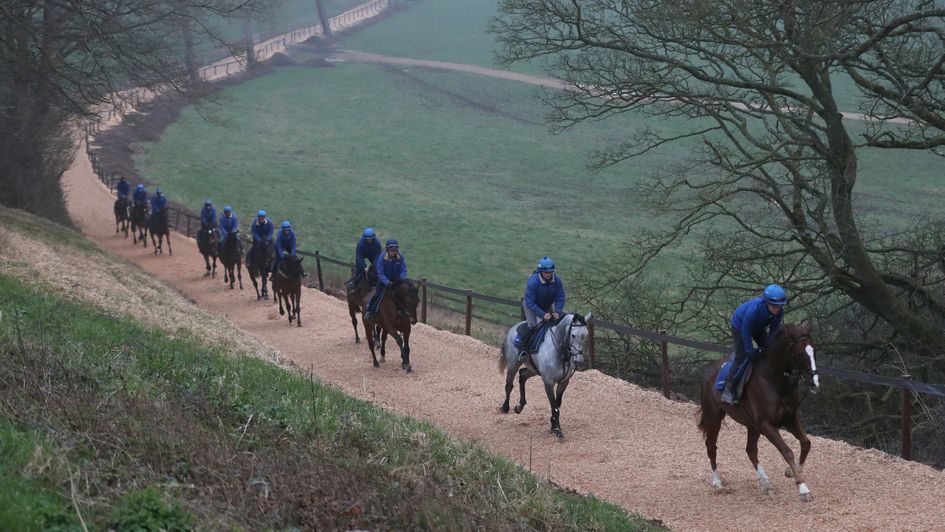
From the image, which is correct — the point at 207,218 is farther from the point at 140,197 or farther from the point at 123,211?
the point at 123,211

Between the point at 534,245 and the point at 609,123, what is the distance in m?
31.9

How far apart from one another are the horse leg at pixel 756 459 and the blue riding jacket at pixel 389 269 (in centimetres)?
828

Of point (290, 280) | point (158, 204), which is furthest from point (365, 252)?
point (158, 204)

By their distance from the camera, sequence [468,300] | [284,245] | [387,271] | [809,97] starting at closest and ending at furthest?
[809,97]
[387,271]
[468,300]
[284,245]

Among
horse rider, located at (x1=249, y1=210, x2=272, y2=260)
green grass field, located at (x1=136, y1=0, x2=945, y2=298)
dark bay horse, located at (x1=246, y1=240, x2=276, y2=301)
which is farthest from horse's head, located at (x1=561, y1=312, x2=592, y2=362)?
green grass field, located at (x1=136, y1=0, x2=945, y2=298)

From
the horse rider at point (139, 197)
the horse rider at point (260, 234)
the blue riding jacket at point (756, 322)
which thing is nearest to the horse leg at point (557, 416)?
the blue riding jacket at point (756, 322)

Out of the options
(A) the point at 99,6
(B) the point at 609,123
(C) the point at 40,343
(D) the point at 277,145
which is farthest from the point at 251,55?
(C) the point at 40,343

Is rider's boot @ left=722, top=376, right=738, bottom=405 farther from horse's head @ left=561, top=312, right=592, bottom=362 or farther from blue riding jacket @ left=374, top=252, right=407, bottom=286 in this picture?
blue riding jacket @ left=374, top=252, right=407, bottom=286

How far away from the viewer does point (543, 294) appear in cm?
1428

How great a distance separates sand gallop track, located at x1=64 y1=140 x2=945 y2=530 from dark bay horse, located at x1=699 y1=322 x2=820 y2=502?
42 centimetres

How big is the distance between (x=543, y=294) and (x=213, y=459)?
7900 mm

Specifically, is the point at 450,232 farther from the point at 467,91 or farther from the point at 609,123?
the point at 467,91

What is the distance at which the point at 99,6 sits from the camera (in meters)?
23.9

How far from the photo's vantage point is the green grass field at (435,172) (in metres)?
42.0
